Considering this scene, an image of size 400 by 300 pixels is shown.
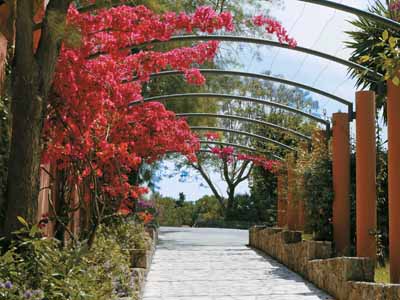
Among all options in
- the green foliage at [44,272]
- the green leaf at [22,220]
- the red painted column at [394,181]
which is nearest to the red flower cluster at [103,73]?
the red painted column at [394,181]

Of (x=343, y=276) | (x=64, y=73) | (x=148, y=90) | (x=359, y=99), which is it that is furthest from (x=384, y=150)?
(x=148, y=90)

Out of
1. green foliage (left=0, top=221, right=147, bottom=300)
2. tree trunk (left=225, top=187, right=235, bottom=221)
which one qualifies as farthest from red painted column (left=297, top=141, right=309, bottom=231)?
tree trunk (left=225, top=187, right=235, bottom=221)

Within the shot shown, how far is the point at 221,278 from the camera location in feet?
36.6

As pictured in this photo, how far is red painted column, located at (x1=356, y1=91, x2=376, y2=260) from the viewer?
386 inches

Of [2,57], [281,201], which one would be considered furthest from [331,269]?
[281,201]

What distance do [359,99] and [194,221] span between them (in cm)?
2442

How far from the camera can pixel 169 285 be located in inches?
399

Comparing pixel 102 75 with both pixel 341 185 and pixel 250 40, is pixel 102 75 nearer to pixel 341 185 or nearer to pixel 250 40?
pixel 250 40

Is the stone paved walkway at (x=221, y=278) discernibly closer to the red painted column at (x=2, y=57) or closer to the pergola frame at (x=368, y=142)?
the pergola frame at (x=368, y=142)

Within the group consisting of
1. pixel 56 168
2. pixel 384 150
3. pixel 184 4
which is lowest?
pixel 56 168

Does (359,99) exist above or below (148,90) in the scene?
below

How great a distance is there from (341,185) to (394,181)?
10.1 ft

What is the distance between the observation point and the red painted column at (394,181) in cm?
854

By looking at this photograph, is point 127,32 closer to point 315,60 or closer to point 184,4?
point 315,60
